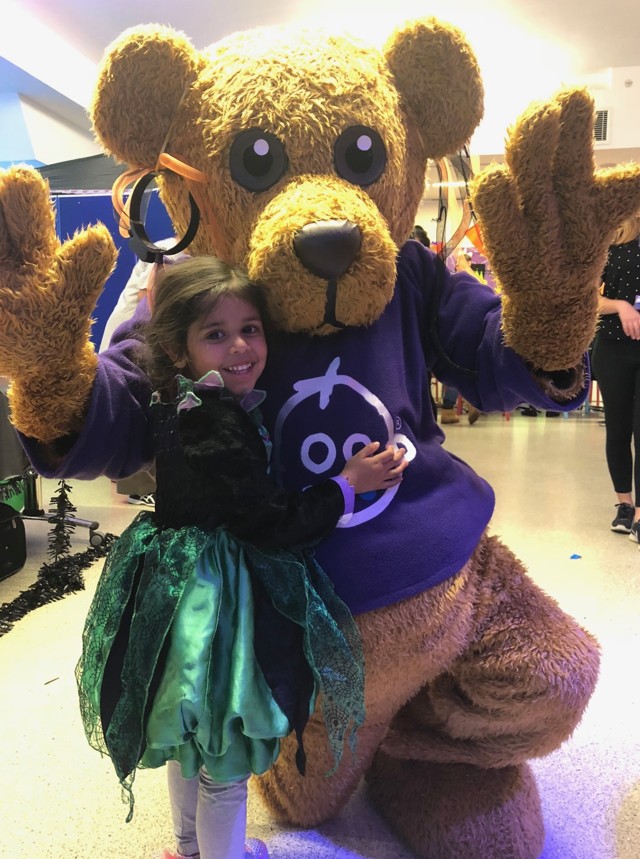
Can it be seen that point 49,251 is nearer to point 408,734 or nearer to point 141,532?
point 141,532

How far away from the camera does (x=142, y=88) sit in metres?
0.79

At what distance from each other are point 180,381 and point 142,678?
33 cm

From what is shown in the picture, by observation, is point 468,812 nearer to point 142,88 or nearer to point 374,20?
point 142,88

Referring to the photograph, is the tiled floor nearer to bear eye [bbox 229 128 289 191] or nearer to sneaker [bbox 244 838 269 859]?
sneaker [bbox 244 838 269 859]

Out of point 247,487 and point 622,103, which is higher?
point 622,103

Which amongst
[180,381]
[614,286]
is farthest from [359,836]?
[614,286]

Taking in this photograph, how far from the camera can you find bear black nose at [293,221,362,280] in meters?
0.68

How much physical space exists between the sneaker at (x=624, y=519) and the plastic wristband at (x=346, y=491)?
2.06 metres

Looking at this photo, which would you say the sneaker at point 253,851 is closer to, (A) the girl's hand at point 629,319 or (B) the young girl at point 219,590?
(B) the young girl at point 219,590

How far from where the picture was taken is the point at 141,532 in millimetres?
804

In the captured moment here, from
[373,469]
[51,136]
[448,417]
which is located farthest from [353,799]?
[51,136]

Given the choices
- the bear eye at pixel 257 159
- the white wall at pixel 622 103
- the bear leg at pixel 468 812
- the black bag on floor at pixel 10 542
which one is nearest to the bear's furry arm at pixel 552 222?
the bear eye at pixel 257 159

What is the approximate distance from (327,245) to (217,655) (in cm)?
45

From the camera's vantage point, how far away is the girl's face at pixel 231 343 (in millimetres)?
765
